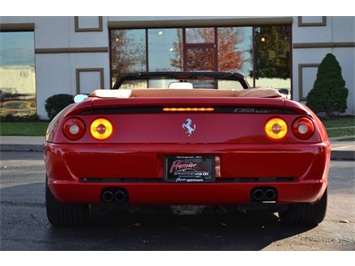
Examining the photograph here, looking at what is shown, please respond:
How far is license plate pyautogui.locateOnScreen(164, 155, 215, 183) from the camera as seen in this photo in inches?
161

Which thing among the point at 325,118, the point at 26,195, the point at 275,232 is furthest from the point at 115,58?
the point at 275,232

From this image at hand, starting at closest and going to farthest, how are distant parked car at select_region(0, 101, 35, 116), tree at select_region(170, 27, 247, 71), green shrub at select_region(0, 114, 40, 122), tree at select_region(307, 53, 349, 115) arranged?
1. tree at select_region(307, 53, 349, 115)
2. tree at select_region(170, 27, 247, 71)
3. green shrub at select_region(0, 114, 40, 122)
4. distant parked car at select_region(0, 101, 35, 116)

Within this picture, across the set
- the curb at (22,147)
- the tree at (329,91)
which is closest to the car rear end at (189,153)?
the curb at (22,147)

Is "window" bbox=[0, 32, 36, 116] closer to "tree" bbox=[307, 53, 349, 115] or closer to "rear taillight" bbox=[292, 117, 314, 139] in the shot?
"tree" bbox=[307, 53, 349, 115]

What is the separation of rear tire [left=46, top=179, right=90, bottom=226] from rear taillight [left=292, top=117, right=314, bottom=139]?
1.68m

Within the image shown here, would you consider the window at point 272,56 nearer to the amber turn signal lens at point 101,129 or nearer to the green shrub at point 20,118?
the green shrub at point 20,118

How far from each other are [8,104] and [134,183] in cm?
1781

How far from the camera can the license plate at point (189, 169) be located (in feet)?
13.4

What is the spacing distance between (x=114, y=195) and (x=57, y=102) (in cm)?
1562

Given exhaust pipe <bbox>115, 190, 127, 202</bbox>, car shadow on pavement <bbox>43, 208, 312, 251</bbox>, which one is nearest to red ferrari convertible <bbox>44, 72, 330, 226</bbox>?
exhaust pipe <bbox>115, 190, 127, 202</bbox>

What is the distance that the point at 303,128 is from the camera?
420 centimetres

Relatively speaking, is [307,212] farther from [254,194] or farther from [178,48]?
[178,48]

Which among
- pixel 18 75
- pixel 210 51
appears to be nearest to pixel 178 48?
pixel 210 51

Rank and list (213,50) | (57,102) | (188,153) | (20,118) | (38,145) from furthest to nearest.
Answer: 1. (20,118)
2. (213,50)
3. (57,102)
4. (38,145)
5. (188,153)
